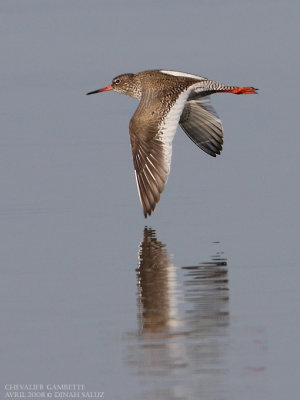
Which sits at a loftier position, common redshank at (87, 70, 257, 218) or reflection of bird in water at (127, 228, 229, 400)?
common redshank at (87, 70, 257, 218)

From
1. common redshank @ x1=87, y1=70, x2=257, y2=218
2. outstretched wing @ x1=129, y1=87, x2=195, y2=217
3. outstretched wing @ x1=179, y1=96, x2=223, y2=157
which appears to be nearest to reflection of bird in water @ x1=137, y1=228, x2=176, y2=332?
outstretched wing @ x1=129, y1=87, x2=195, y2=217

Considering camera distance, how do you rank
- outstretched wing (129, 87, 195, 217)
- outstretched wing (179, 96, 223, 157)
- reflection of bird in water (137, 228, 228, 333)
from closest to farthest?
reflection of bird in water (137, 228, 228, 333)
outstretched wing (129, 87, 195, 217)
outstretched wing (179, 96, 223, 157)

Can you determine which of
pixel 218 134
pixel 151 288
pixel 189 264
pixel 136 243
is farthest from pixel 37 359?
pixel 218 134

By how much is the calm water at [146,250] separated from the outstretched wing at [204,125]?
35cm

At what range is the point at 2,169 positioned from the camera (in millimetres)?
16844

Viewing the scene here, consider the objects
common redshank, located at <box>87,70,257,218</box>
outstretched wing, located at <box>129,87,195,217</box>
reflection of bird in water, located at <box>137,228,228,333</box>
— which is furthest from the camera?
common redshank, located at <box>87,70,257,218</box>

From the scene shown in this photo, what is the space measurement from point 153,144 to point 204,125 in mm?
2678

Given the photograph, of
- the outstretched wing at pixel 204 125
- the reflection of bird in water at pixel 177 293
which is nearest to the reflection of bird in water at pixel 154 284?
the reflection of bird in water at pixel 177 293

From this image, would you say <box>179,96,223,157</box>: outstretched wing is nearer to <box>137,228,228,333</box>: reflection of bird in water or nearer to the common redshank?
the common redshank

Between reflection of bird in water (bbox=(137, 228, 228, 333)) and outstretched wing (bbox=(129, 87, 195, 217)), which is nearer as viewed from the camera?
reflection of bird in water (bbox=(137, 228, 228, 333))

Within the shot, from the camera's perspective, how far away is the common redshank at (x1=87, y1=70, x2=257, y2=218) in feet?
44.6

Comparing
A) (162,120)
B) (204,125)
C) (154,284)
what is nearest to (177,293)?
(154,284)

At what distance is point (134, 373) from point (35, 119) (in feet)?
41.0

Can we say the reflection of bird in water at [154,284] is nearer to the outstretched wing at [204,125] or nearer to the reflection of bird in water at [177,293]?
the reflection of bird in water at [177,293]
